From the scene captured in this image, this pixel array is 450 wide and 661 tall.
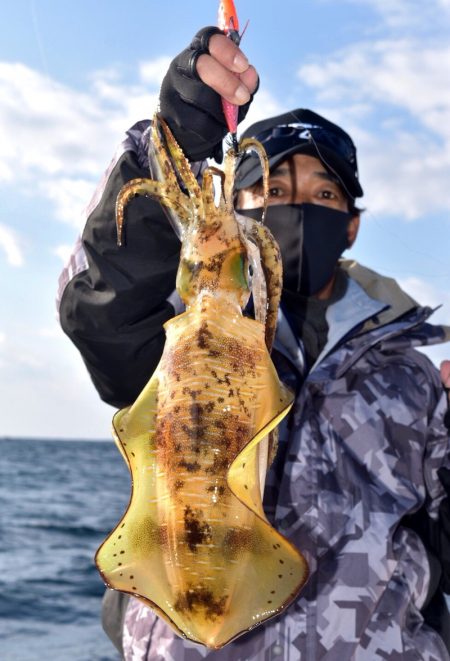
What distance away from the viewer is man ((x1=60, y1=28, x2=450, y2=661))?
3199 millimetres

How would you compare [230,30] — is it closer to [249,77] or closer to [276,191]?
[249,77]

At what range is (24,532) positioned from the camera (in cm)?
2730

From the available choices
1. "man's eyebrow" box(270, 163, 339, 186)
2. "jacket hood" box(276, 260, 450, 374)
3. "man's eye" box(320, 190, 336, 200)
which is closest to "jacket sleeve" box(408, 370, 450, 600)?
"jacket hood" box(276, 260, 450, 374)

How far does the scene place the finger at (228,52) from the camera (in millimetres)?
Result: 2301

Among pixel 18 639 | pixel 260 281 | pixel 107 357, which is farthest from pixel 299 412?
pixel 18 639

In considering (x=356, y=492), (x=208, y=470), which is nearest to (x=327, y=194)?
(x=356, y=492)

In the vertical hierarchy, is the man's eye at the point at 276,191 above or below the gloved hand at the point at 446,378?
above

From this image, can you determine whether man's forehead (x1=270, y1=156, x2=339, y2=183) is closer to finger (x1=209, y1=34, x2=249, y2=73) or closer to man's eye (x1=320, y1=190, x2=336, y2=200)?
man's eye (x1=320, y1=190, x2=336, y2=200)

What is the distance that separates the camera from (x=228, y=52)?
231cm

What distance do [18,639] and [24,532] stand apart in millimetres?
15114

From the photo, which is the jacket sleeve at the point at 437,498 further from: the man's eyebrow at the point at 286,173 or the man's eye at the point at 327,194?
the man's eyebrow at the point at 286,173

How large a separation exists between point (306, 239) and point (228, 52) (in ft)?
7.21

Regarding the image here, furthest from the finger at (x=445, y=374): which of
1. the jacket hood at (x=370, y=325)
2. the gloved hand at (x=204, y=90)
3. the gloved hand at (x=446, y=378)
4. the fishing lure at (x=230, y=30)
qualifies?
the fishing lure at (x=230, y=30)

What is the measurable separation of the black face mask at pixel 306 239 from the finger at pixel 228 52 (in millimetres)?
2127
